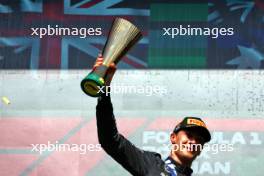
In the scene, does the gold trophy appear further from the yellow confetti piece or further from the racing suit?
the yellow confetti piece

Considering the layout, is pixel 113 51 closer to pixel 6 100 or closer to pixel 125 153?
pixel 125 153

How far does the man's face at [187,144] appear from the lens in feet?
7.16

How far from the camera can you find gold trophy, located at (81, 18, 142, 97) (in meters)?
1.92

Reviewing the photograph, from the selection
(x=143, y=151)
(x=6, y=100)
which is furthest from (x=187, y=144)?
(x=6, y=100)

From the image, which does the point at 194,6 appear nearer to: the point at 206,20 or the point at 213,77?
the point at 206,20

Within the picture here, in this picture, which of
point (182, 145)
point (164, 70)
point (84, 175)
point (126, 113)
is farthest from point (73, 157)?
point (182, 145)

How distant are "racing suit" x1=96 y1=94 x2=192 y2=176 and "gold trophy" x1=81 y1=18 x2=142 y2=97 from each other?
2.4 inches

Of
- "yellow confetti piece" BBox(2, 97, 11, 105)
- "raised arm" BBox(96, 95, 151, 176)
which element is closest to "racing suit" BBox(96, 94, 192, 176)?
"raised arm" BBox(96, 95, 151, 176)

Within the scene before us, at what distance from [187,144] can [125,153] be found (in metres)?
0.27

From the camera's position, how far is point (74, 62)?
4898 millimetres

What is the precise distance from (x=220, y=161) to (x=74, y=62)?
4.72 ft

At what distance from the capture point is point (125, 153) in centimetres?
208

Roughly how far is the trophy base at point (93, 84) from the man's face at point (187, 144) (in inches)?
17.0

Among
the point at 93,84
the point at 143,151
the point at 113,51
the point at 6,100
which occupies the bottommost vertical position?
the point at 6,100
